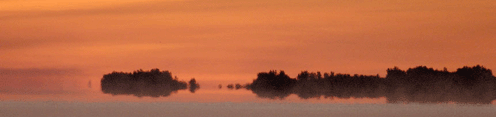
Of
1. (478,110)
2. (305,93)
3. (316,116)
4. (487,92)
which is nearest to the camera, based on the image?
(316,116)

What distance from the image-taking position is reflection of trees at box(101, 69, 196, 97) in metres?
38.1

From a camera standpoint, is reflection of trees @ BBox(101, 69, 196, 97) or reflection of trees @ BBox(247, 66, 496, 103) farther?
reflection of trees @ BBox(101, 69, 196, 97)

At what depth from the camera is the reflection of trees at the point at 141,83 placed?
38.1m

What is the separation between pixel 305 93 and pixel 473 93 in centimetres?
728

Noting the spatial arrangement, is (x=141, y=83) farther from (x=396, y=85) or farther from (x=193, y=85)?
(x=396, y=85)

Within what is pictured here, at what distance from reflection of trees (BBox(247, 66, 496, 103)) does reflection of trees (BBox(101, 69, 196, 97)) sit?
3.81 meters

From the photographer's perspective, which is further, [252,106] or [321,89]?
[321,89]

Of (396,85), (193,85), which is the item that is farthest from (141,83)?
(396,85)

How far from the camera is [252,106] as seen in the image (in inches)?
1256

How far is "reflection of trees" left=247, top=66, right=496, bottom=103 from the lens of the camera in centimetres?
3534

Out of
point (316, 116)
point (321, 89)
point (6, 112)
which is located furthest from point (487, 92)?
point (6, 112)

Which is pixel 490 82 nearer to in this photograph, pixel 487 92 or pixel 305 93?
pixel 487 92

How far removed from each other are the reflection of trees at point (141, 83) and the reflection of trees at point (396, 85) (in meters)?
3.81

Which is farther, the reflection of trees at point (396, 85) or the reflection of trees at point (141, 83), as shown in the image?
the reflection of trees at point (141, 83)
